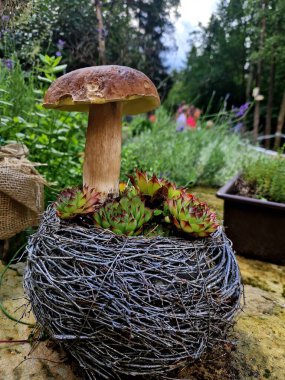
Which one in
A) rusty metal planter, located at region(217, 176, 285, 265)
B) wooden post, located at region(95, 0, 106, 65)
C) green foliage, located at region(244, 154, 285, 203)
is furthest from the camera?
wooden post, located at region(95, 0, 106, 65)

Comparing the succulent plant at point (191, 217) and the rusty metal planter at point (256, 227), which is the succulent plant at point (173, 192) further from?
the rusty metal planter at point (256, 227)


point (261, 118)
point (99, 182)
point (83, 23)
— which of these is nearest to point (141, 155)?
point (83, 23)

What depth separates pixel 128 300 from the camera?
0.71 m

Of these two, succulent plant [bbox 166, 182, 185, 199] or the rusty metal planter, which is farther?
the rusty metal planter

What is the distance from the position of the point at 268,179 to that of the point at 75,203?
1.30 meters

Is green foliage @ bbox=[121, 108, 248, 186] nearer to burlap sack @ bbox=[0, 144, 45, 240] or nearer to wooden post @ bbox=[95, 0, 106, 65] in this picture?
wooden post @ bbox=[95, 0, 106, 65]

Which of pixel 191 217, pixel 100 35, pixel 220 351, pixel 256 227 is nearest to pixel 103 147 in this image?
pixel 191 217

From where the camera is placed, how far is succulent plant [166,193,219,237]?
808mm

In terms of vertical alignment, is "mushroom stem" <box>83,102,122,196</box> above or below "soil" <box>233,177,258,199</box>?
above

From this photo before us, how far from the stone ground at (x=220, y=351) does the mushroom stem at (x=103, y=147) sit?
460mm

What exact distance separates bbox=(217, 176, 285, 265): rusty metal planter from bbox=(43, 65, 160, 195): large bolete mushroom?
817mm

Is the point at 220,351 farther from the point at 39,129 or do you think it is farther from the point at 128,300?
the point at 39,129

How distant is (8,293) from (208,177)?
2.11 m

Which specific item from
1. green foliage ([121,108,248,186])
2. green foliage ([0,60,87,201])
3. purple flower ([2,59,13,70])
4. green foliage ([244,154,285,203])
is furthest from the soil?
purple flower ([2,59,13,70])
